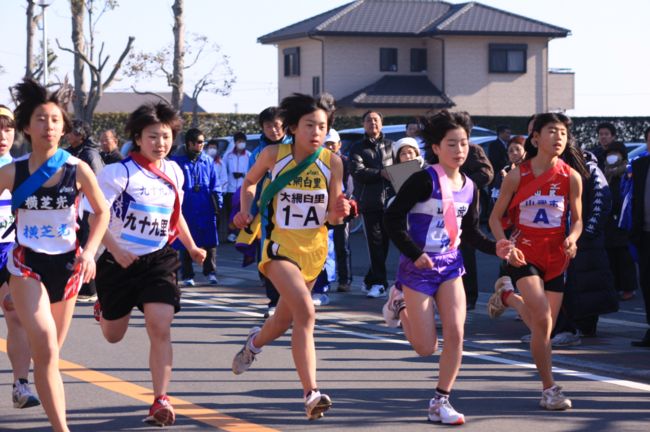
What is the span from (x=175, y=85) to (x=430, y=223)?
29.6 m

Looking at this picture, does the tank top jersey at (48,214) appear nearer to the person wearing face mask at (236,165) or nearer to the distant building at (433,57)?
the person wearing face mask at (236,165)

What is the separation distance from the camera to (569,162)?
8.37 metres

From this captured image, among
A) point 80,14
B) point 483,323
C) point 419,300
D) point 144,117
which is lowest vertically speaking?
point 483,323

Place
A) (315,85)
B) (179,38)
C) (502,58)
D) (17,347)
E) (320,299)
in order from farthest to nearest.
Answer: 1. (315,85)
2. (502,58)
3. (179,38)
4. (320,299)
5. (17,347)

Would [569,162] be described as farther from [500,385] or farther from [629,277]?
[629,277]

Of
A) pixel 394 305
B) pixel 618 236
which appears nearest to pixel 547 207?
pixel 394 305

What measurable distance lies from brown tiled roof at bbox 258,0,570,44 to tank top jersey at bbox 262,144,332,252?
52.3 meters

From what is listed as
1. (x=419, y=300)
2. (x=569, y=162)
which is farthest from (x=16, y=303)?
(x=569, y=162)

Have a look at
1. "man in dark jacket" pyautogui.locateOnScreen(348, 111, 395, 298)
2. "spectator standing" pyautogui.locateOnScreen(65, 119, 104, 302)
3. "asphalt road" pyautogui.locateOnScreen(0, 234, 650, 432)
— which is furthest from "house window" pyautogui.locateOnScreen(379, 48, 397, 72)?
"asphalt road" pyautogui.locateOnScreen(0, 234, 650, 432)

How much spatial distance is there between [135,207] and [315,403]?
1.51m

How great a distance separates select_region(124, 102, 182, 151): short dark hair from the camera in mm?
7258

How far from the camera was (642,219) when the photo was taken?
10438 mm

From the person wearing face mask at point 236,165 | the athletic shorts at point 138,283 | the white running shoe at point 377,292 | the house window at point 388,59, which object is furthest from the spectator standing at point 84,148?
the house window at point 388,59

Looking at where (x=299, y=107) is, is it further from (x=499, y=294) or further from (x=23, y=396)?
(x=23, y=396)
